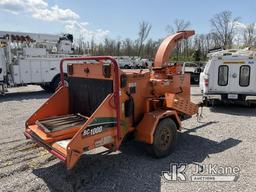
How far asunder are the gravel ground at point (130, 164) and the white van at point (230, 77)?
2.67 m

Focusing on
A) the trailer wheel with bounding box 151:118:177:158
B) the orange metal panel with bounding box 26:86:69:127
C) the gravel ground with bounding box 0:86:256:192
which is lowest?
the gravel ground with bounding box 0:86:256:192

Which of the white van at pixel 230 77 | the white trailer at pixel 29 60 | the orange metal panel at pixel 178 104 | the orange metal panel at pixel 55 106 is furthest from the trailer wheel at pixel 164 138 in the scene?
the white trailer at pixel 29 60

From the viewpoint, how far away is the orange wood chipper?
163 inches

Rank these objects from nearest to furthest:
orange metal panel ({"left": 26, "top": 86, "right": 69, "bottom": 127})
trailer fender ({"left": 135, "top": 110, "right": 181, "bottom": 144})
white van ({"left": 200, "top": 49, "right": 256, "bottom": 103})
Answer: trailer fender ({"left": 135, "top": 110, "right": 181, "bottom": 144}) → orange metal panel ({"left": 26, "top": 86, "right": 69, "bottom": 127}) → white van ({"left": 200, "top": 49, "right": 256, "bottom": 103})

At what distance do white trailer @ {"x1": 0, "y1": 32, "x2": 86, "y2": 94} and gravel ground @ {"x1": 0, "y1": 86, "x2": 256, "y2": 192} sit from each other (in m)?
6.20

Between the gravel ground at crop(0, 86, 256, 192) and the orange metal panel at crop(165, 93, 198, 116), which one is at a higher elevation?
the orange metal panel at crop(165, 93, 198, 116)

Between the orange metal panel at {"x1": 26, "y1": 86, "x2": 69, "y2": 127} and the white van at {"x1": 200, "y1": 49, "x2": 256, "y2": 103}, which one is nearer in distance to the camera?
the orange metal panel at {"x1": 26, "y1": 86, "x2": 69, "y2": 127}

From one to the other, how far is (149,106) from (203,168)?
1.53 m

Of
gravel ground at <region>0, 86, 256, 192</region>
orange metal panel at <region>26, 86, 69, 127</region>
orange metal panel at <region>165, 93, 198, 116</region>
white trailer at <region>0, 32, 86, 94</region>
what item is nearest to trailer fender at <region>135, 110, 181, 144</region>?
orange metal panel at <region>165, 93, 198, 116</region>

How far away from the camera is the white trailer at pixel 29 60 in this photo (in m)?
12.9

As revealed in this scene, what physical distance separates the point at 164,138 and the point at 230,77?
5744 mm

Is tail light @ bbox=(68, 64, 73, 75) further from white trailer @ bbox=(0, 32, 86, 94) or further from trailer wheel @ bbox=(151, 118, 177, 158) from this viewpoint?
white trailer @ bbox=(0, 32, 86, 94)

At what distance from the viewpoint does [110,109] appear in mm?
4273

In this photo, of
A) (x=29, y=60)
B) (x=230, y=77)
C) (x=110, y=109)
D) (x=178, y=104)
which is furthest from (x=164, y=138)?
(x=29, y=60)
